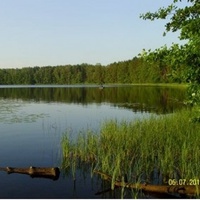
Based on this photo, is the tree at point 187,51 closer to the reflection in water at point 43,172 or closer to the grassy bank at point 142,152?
the grassy bank at point 142,152

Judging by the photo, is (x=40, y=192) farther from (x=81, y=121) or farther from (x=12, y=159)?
(x=81, y=121)

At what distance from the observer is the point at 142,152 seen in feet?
49.7

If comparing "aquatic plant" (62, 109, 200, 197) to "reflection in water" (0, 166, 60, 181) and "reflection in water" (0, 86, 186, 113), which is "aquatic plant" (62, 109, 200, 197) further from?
"reflection in water" (0, 86, 186, 113)

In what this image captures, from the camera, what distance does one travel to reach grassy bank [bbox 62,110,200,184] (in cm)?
1350

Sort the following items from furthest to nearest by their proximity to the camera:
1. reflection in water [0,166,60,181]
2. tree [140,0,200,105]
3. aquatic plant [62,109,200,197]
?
reflection in water [0,166,60,181] < aquatic plant [62,109,200,197] < tree [140,0,200,105]

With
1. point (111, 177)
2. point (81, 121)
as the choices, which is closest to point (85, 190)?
point (111, 177)

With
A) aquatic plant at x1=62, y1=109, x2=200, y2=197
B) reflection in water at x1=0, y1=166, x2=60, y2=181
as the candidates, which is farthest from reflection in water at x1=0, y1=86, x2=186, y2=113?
reflection in water at x1=0, y1=166, x2=60, y2=181

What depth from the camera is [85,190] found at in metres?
13.5

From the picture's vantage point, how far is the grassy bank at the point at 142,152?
44.3 feet
